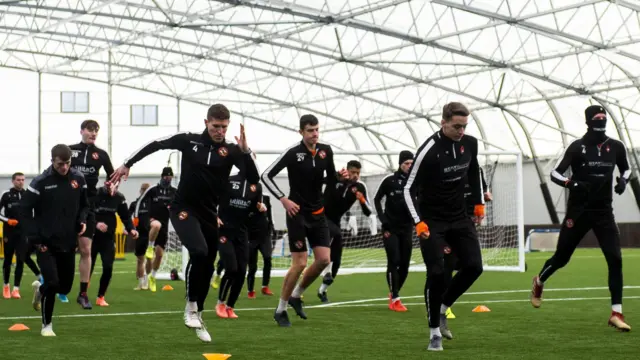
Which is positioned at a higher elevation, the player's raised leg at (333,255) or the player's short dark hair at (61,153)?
the player's short dark hair at (61,153)

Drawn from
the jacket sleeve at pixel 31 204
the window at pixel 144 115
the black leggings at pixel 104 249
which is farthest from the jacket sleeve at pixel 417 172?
the window at pixel 144 115

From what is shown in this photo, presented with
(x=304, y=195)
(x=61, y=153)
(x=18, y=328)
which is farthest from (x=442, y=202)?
(x=18, y=328)

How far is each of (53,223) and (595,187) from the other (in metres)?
5.18

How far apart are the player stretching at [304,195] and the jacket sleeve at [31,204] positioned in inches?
91.7

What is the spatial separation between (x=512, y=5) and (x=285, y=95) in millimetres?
20252

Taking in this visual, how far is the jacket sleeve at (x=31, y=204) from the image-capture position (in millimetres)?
9391

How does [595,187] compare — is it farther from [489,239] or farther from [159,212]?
[489,239]

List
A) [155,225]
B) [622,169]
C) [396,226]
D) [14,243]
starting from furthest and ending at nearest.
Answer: [155,225]
[14,243]
[396,226]
[622,169]

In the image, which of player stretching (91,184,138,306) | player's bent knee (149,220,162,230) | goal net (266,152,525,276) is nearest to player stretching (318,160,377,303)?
player stretching (91,184,138,306)

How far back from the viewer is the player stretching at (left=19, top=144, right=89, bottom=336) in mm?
9398

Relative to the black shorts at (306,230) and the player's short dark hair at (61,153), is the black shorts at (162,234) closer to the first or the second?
the black shorts at (306,230)

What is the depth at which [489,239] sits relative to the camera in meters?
28.6

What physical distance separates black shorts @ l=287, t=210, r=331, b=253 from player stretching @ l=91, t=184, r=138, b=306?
431cm

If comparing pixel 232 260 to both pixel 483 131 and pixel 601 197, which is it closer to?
pixel 601 197
